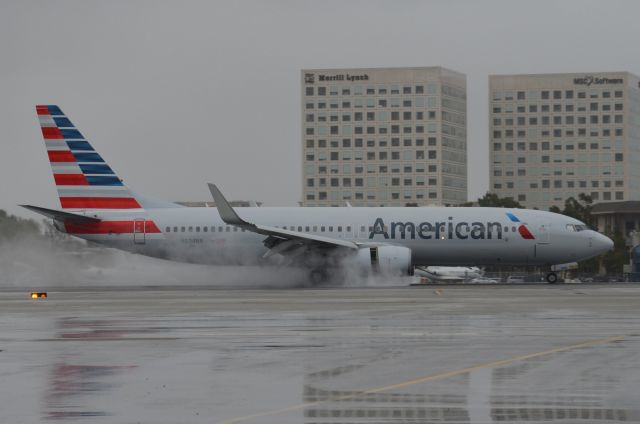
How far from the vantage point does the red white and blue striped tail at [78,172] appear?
53.9 m

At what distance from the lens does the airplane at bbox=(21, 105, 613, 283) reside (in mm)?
50938

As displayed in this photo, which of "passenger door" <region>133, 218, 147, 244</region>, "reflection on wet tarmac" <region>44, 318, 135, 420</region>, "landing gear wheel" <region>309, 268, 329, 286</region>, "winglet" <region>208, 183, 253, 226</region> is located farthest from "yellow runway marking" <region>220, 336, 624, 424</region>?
"passenger door" <region>133, 218, 147, 244</region>

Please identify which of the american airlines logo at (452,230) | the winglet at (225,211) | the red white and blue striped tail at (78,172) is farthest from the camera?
the red white and blue striped tail at (78,172)

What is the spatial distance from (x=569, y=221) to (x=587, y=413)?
41765mm

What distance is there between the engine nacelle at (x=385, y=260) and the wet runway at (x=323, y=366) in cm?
2054

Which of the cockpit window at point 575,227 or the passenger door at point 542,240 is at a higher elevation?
the cockpit window at point 575,227

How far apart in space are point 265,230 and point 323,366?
33.8 m

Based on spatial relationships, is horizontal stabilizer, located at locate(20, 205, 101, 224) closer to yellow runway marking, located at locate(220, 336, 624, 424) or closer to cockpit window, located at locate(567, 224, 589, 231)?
cockpit window, located at locate(567, 224, 589, 231)

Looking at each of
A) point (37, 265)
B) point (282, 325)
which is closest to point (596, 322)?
point (282, 325)

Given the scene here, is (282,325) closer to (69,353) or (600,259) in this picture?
(69,353)

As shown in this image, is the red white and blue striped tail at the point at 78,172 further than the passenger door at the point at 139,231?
Yes

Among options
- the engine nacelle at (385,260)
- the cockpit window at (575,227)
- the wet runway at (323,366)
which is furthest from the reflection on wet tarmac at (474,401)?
the cockpit window at (575,227)

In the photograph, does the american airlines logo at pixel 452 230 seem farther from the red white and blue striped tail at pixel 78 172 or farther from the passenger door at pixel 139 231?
the red white and blue striped tail at pixel 78 172

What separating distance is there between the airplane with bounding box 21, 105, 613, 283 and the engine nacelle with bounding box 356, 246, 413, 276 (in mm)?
45
